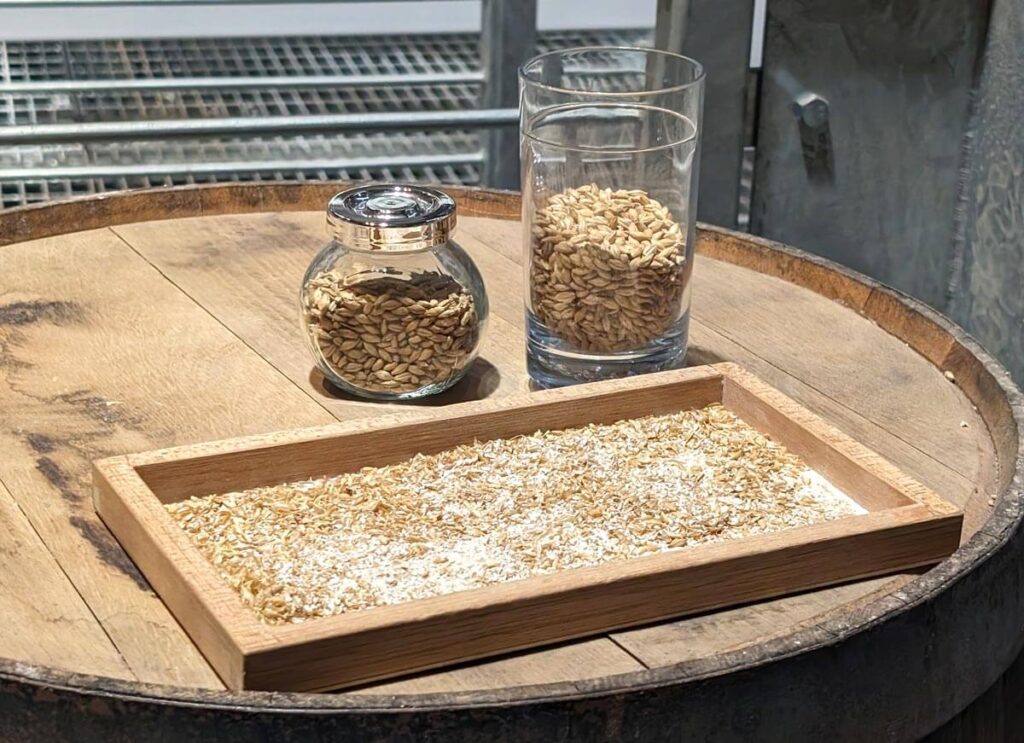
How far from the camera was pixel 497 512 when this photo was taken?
1.04m

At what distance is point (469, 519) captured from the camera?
3.37 feet

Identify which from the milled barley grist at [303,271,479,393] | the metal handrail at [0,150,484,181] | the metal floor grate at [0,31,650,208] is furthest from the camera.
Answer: the metal floor grate at [0,31,650,208]

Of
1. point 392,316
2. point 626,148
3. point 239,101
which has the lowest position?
point 239,101

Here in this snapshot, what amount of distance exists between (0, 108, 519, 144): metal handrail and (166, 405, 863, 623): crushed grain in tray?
129 cm

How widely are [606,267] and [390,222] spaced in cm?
19

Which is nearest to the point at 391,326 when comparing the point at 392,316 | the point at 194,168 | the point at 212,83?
the point at 392,316

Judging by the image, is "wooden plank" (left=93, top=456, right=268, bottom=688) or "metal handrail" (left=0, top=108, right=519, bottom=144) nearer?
"wooden plank" (left=93, top=456, right=268, bottom=688)

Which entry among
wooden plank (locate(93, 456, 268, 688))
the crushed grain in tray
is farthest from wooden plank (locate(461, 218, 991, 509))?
wooden plank (locate(93, 456, 268, 688))

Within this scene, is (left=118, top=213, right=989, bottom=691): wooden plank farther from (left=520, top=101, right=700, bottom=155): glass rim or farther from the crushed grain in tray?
(left=520, top=101, right=700, bottom=155): glass rim

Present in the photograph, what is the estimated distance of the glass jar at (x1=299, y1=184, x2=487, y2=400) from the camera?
1203 mm

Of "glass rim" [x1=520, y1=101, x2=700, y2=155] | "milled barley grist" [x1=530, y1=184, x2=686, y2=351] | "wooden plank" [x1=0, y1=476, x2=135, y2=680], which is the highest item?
"glass rim" [x1=520, y1=101, x2=700, y2=155]

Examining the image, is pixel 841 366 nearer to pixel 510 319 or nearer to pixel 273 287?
pixel 510 319

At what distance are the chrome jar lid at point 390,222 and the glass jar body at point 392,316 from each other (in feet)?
0.05

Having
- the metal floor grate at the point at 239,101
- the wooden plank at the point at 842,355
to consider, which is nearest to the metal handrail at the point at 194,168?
the metal floor grate at the point at 239,101
